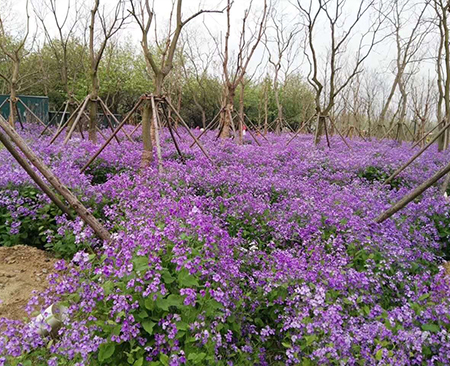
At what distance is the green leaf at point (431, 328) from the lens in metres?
2.46

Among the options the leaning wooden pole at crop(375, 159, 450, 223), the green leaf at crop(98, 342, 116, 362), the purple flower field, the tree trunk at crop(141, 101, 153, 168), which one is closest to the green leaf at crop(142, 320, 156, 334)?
the purple flower field

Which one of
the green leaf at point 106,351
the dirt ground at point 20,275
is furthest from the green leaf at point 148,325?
the dirt ground at point 20,275

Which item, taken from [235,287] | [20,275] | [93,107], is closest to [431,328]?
[235,287]

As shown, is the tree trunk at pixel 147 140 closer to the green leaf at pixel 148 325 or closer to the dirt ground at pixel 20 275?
the dirt ground at pixel 20 275

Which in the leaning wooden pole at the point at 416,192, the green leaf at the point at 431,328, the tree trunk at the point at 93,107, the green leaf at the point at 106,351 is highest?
the tree trunk at the point at 93,107

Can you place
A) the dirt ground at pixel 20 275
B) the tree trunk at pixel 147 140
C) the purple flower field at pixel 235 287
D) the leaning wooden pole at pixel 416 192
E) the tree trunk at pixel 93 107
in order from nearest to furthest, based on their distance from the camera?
the purple flower field at pixel 235 287
the dirt ground at pixel 20 275
the leaning wooden pole at pixel 416 192
the tree trunk at pixel 147 140
the tree trunk at pixel 93 107

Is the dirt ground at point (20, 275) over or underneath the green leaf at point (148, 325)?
underneath

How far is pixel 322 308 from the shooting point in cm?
248

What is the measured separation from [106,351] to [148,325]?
27 centimetres

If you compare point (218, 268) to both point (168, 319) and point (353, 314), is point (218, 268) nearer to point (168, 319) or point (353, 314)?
point (168, 319)

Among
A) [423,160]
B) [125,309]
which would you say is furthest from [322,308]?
[423,160]

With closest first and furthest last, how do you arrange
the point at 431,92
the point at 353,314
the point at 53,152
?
1. the point at 353,314
2. the point at 53,152
3. the point at 431,92

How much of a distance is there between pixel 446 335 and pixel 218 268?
1.67 metres

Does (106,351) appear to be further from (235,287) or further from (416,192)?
(416,192)
